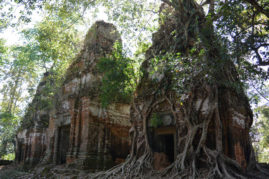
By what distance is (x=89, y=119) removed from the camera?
9188mm

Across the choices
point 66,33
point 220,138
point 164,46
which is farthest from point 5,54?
point 220,138

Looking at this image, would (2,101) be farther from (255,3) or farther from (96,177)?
(255,3)

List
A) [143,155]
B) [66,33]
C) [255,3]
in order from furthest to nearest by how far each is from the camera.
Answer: [66,33]
[143,155]
[255,3]

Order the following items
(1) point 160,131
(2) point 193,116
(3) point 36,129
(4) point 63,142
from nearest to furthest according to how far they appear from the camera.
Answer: (2) point 193,116 → (1) point 160,131 → (4) point 63,142 → (3) point 36,129

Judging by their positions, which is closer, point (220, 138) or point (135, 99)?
point (220, 138)

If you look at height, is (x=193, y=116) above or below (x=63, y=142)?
above

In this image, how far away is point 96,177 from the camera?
695 cm

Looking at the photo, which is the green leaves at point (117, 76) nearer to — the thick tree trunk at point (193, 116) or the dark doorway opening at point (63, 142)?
the thick tree trunk at point (193, 116)

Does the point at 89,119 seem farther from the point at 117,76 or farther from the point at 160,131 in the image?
the point at 160,131

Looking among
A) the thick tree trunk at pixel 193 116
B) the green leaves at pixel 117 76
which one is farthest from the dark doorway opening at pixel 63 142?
the thick tree trunk at pixel 193 116

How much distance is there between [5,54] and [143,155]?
1523 cm

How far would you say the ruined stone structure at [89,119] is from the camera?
9008 millimetres

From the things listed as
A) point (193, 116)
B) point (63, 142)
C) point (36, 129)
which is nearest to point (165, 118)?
point (193, 116)

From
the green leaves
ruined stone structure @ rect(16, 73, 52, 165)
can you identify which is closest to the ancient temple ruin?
the green leaves
